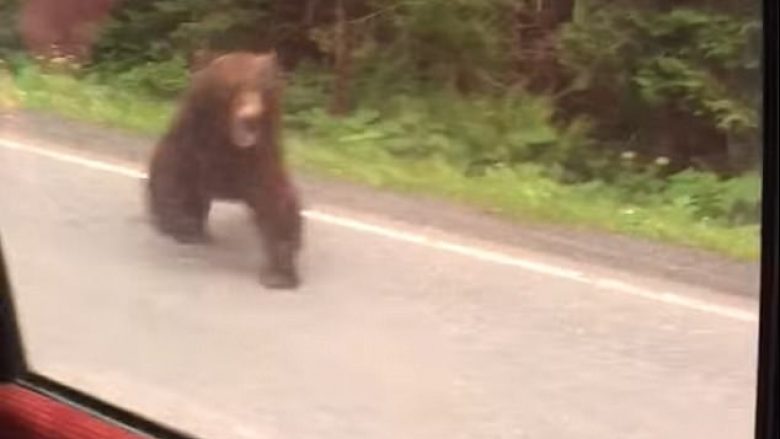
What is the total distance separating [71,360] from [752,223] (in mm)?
885

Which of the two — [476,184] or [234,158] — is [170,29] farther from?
[476,184]

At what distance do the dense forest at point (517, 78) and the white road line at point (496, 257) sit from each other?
0.07 m

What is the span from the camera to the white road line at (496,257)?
1.23 meters

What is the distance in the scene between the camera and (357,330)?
150 cm

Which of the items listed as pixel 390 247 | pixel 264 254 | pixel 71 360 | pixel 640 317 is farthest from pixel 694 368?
pixel 71 360

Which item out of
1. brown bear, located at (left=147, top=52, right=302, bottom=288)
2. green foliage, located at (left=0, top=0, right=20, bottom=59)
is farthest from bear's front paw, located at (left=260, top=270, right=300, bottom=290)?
green foliage, located at (left=0, top=0, right=20, bottom=59)

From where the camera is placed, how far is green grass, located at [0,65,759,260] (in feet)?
4.00

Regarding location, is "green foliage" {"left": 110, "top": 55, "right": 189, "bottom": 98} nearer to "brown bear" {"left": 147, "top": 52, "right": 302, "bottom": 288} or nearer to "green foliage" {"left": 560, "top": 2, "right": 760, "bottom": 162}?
"brown bear" {"left": 147, "top": 52, "right": 302, "bottom": 288}

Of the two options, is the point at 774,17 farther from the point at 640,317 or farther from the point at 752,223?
the point at 640,317

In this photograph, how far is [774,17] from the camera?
3.46 ft

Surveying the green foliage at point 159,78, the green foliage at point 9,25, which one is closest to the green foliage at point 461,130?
the green foliage at point 159,78

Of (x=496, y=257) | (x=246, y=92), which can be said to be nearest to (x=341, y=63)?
(x=246, y=92)

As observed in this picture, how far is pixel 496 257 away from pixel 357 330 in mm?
193

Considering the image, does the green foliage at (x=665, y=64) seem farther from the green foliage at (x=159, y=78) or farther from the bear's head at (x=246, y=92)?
the green foliage at (x=159, y=78)
